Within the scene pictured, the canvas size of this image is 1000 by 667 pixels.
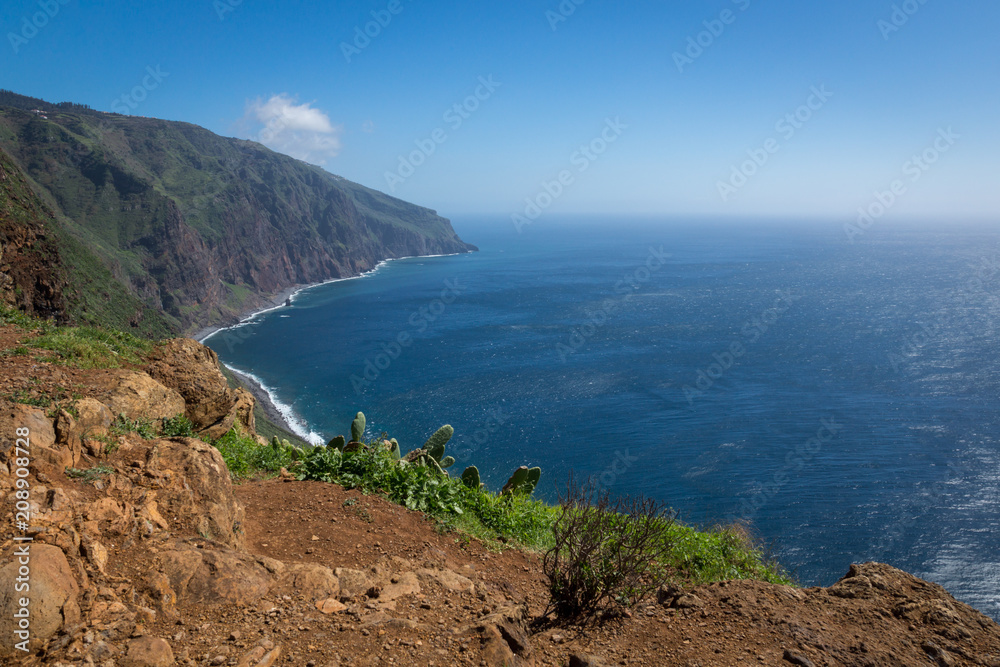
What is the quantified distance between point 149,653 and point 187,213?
131590 mm

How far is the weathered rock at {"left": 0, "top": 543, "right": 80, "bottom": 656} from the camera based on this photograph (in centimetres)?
377

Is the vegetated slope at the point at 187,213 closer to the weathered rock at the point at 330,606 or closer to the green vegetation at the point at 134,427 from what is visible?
the green vegetation at the point at 134,427

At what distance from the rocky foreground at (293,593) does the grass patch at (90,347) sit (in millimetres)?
794

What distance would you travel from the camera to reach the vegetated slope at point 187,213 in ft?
290

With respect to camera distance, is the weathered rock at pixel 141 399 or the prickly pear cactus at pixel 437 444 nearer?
the weathered rock at pixel 141 399

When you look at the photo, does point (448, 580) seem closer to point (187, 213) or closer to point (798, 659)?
point (798, 659)

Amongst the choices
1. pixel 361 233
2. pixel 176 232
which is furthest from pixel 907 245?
pixel 176 232

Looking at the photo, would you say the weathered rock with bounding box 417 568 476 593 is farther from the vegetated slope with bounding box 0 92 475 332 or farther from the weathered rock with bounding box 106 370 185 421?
the vegetated slope with bounding box 0 92 475 332

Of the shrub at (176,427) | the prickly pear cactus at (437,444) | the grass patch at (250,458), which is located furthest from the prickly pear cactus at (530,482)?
the shrub at (176,427)

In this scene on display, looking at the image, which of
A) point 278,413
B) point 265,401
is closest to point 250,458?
point 278,413

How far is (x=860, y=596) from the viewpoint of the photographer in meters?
6.49

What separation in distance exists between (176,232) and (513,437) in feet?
274

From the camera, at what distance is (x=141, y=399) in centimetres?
791

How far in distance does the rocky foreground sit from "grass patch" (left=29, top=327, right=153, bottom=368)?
0.79 metres
